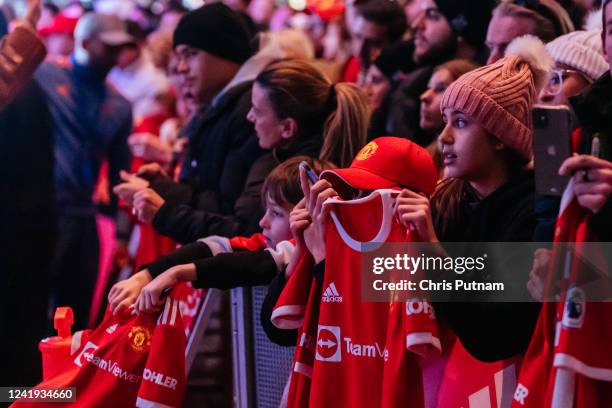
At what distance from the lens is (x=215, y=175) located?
16.8 feet

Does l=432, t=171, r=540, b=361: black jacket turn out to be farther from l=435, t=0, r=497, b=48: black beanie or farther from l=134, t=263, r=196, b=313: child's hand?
l=435, t=0, r=497, b=48: black beanie

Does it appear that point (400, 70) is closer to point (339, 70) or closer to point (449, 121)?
point (339, 70)

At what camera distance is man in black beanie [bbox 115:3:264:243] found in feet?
15.7

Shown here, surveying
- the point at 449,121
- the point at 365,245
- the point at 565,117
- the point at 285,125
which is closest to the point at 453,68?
the point at 285,125

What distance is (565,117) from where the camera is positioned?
2.70 meters

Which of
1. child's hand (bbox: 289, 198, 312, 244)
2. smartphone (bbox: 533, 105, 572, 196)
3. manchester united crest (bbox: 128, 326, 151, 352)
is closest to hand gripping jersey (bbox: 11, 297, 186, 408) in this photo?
manchester united crest (bbox: 128, 326, 151, 352)

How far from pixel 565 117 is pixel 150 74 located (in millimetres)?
6976

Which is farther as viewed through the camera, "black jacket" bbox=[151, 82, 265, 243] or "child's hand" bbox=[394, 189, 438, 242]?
"black jacket" bbox=[151, 82, 265, 243]

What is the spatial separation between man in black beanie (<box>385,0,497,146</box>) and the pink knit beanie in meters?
1.83

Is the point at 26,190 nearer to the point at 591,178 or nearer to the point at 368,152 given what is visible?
the point at 368,152

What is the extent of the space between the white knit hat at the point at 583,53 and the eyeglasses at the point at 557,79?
20 mm

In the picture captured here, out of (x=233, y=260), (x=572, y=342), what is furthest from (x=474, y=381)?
(x=233, y=260)

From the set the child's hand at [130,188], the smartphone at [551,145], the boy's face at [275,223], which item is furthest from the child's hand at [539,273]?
the child's hand at [130,188]

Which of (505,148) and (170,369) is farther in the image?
(170,369)
